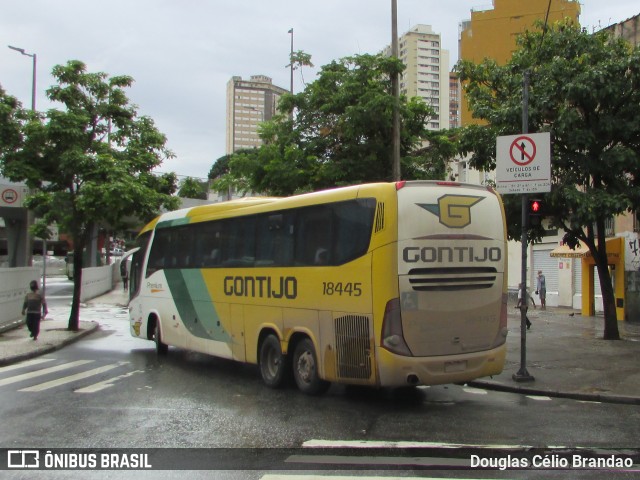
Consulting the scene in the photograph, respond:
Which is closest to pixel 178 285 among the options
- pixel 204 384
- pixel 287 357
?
pixel 204 384

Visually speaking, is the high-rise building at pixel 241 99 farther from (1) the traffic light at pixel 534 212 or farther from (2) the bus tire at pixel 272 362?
(2) the bus tire at pixel 272 362

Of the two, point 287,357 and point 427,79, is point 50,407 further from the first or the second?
point 427,79

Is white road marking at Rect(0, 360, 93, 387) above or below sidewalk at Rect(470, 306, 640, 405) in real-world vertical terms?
below

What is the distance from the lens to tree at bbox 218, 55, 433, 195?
19672mm

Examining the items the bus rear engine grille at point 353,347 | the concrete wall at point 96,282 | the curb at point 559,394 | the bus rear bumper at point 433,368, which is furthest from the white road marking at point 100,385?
the concrete wall at point 96,282

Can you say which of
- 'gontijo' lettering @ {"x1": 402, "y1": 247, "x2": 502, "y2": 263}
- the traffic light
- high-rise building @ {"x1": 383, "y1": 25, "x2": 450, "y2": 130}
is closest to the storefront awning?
the traffic light

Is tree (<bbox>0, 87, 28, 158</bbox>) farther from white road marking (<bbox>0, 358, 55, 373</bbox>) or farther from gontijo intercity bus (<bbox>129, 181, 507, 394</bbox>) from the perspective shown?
gontijo intercity bus (<bbox>129, 181, 507, 394</bbox>)

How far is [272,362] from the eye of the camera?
10695mm

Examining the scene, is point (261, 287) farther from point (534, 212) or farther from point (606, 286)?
point (606, 286)

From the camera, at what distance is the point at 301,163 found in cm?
2147

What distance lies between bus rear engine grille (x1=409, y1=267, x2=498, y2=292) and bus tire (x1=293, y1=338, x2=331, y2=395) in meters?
2.10

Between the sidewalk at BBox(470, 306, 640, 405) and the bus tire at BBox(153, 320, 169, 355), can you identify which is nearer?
the sidewalk at BBox(470, 306, 640, 405)

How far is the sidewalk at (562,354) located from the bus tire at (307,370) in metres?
3.27

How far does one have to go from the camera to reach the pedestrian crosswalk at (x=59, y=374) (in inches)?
426
